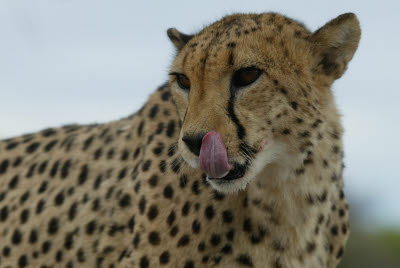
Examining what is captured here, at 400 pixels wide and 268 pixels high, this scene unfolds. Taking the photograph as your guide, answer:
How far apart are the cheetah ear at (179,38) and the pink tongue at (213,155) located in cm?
82

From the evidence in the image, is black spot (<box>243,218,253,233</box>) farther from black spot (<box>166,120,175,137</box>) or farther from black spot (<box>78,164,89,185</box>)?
black spot (<box>78,164,89,185</box>)

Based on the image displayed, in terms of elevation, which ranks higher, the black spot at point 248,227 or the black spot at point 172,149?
the black spot at point 172,149

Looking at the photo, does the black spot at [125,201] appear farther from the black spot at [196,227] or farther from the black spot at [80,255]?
the black spot at [196,227]

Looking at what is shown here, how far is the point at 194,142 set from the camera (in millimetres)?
2578

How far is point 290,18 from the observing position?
3.17 meters

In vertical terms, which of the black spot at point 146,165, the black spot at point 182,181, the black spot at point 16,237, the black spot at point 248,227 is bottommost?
the black spot at point 16,237

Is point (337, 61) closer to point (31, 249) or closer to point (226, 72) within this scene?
point (226, 72)

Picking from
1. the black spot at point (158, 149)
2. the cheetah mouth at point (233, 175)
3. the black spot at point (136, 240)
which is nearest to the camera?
the cheetah mouth at point (233, 175)

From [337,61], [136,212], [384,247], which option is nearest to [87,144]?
[136,212]

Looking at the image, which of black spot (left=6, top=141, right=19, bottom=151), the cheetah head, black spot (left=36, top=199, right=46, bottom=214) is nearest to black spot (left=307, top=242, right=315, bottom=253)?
the cheetah head

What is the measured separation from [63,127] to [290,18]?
158 cm

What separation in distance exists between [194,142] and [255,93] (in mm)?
337

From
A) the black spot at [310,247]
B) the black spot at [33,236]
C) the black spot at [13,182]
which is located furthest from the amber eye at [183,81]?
the black spot at [13,182]

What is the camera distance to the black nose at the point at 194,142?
8.40 feet
